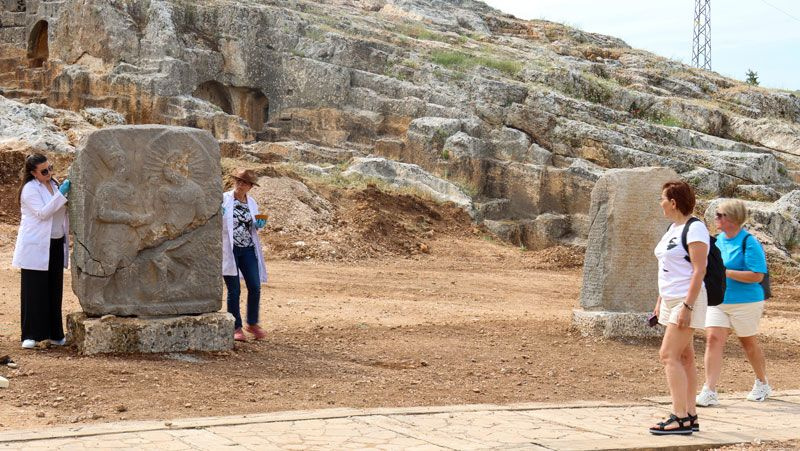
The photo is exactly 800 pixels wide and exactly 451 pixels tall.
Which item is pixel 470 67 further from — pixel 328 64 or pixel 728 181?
pixel 728 181

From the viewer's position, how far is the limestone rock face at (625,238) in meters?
12.6

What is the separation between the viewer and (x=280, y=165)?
23766 millimetres

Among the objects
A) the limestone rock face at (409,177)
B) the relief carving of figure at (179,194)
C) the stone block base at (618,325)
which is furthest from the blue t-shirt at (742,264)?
the limestone rock face at (409,177)

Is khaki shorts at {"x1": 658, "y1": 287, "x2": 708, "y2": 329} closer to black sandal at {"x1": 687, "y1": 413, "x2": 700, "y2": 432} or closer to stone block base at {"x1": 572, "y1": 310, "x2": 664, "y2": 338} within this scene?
black sandal at {"x1": 687, "y1": 413, "x2": 700, "y2": 432}

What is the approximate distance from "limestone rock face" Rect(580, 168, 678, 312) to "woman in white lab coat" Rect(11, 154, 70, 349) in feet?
19.6

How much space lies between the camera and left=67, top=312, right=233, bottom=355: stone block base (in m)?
9.68

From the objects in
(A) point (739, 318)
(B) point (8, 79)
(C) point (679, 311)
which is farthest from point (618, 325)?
(B) point (8, 79)

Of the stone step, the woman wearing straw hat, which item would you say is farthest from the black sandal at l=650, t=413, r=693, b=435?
the stone step

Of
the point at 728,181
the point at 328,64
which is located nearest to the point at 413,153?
the point at 328,64

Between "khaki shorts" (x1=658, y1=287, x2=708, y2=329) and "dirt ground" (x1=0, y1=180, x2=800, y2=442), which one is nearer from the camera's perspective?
"khaki shorts" (x1=658, y1=287, x2=708, y2=329)

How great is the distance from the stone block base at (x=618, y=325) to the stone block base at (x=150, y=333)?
446cm

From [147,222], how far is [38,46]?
77.2ft

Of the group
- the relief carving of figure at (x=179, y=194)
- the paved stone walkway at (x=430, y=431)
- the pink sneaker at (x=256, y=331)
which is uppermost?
the relief carving of figure at (x=179, y=194)

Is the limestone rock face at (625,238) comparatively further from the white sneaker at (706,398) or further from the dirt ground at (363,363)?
the white sneaker at (706,398)
